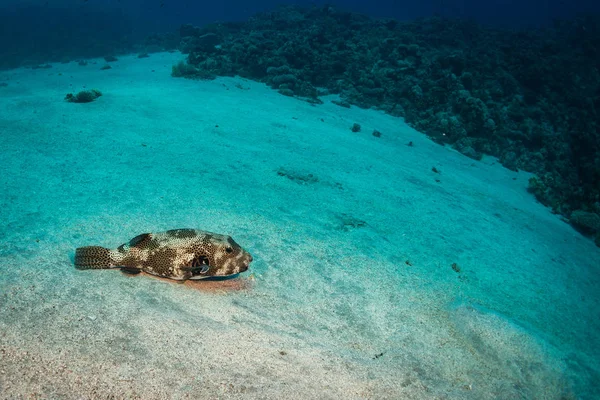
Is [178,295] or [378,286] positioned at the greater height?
[178,295]

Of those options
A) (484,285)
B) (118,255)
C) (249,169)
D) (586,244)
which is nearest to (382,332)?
(484,285)

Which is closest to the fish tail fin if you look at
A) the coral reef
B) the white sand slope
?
the white sand slope

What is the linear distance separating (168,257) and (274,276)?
Result: 151 cm

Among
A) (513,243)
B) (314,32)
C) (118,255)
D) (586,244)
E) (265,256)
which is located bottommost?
(586,244)

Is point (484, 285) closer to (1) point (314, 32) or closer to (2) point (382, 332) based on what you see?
(2) point (382, 332)

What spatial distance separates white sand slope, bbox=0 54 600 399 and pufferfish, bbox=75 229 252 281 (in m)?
0.16

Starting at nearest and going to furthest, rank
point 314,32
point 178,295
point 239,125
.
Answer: point 178,295
point 239,125
point 314,32

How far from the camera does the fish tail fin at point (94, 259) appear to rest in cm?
345

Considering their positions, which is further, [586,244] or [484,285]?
[586,244]

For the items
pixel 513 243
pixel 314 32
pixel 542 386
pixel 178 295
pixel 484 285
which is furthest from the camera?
pixel 314 32

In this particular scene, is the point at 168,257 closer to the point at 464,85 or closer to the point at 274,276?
the point at 274,276

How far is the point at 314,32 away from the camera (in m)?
22.9

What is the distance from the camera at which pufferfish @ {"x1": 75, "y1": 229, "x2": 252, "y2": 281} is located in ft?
11.4

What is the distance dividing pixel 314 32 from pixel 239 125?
15.7m
